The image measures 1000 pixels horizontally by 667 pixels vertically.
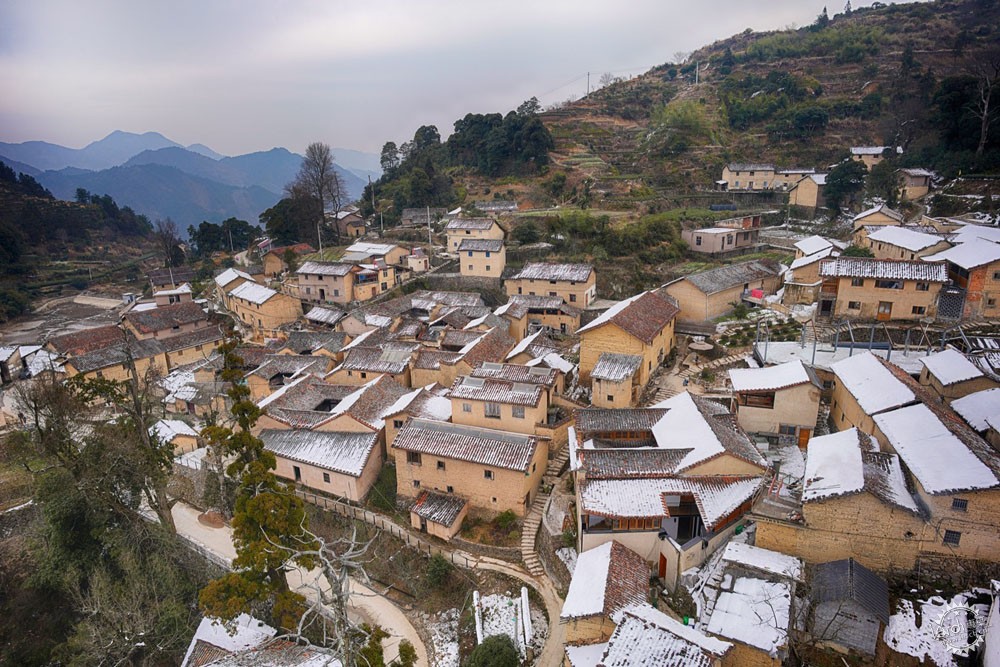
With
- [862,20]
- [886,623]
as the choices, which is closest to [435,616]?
[886,623]

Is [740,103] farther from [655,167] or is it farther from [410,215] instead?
[410,215]

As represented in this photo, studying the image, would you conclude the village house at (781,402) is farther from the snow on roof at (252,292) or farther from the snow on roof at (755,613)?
the snow on roof at (252,292)

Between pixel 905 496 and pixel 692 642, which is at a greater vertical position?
pixel 905 496

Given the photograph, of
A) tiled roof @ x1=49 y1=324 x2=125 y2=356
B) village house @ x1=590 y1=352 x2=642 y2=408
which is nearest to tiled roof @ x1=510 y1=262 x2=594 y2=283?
village house @ x1=590 y1=352 x2=642 y2=408

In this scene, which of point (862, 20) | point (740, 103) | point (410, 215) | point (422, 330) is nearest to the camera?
point (422, 330)

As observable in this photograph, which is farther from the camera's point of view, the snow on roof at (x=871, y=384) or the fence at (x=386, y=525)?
the fence at (x=386, y=525)

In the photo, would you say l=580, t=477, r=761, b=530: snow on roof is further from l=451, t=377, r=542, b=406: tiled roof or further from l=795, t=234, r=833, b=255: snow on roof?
l=795, t=234, r=833, b=255: snow on roof

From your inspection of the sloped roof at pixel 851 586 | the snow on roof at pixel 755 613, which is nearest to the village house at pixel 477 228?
the snow on roof at pixel 755 613
